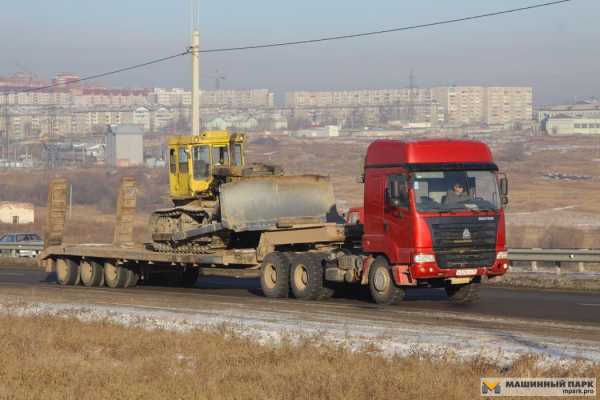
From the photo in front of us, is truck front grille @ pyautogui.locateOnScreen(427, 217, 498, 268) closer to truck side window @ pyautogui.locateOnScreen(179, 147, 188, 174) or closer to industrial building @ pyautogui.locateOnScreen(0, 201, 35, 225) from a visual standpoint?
truck side window @ pyautogui.locateOnScreen(179, 147, 188, 174)

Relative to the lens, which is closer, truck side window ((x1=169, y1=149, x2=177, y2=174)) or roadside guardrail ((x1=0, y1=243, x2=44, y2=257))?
truck side window ((x1=169, y1=149, x2=177, y2=174))

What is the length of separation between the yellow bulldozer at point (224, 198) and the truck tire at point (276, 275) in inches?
33.3

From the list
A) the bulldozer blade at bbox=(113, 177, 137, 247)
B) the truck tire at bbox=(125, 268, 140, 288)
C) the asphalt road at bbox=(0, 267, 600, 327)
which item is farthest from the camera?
the bulldozer blade at bbox=(113, 177, 137, 247)

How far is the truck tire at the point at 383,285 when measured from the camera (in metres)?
20.3

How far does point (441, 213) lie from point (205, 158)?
26.8 feet

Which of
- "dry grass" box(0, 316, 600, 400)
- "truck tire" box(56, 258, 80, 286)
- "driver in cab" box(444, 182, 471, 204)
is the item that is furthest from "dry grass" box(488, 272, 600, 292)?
"dry grass" box(0, 316, 600, 400)

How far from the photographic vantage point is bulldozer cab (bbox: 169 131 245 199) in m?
25.8

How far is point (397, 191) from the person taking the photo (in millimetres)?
19797

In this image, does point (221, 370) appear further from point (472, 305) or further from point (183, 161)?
point (183, 161)

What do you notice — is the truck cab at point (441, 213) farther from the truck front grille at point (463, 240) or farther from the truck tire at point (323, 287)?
the truck tire at point (323, 287)

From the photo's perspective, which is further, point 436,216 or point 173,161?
point 173,161

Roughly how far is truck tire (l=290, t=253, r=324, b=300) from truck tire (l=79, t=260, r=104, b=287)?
7.60 m

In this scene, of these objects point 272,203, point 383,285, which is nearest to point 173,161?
point 272,203

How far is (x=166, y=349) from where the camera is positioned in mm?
13906
